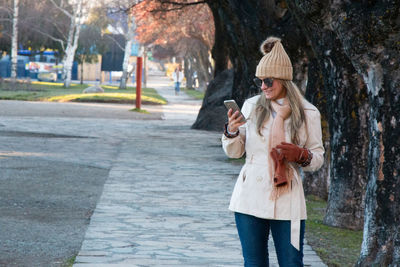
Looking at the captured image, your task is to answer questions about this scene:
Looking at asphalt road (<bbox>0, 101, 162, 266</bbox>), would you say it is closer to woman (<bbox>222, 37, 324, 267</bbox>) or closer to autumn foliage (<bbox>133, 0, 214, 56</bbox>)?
woman (<bbox>222, 37, 324, 267</bbox>)

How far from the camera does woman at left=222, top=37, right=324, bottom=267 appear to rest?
15.7ft

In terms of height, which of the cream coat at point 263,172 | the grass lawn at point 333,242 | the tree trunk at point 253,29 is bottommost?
the grass lawn at point 333,242

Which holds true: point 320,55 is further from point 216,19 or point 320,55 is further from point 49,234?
point 216,19

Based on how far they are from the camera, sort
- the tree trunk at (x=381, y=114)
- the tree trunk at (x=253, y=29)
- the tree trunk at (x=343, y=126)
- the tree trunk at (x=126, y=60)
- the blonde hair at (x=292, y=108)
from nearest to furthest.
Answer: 1. the blonde hair at (x=292, y=108)
2. the tree trunk at (x=381, y=114)
3. the tree trunk at (x=343, y=126)
4. the tree trunk at (x=253, y=29)
5. the tree trunk at (x=126, y=60)

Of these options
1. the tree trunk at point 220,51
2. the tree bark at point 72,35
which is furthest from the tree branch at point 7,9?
the tree trunk at point 220,51

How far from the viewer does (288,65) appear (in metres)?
4.92

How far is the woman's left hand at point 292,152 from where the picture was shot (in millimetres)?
4754

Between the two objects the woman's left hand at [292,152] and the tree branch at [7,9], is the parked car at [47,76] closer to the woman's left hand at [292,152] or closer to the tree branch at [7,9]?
the tree branch at [7,9]

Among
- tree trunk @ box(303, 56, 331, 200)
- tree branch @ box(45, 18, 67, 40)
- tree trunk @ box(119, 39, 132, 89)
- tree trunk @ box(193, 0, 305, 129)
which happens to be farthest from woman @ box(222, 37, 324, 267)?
tree trunk @ box(119, 39, 132, 89)

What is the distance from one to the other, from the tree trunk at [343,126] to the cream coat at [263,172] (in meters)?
3.52

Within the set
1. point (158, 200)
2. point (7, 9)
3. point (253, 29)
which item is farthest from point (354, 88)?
point (7, 9)

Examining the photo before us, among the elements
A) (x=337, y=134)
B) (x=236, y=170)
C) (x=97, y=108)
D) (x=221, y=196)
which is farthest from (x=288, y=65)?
(x=97, y=108)

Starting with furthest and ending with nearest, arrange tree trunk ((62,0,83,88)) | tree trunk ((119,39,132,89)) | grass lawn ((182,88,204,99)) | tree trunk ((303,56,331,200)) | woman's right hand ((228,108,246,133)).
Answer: tree trunk ((119,39,132,89)) < tree trunk ((62,0,83,88)) < grass lawn ((182,88,204,99)) < tree trunk ((303,56,331,200)) < woman's right hand ((228,108,246,133))

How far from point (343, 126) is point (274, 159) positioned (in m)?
4.46
